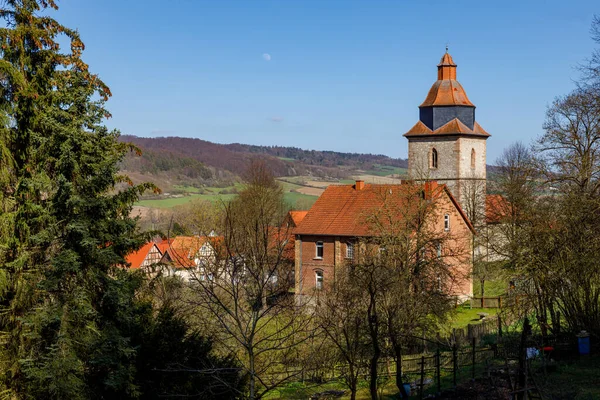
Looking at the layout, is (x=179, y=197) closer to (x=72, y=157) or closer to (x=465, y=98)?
(x=465, y=98)

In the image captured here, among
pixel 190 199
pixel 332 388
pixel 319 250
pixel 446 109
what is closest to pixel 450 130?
pixel 446 109

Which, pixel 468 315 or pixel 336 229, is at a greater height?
pixel 336 229

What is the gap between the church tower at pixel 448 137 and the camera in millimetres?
46250

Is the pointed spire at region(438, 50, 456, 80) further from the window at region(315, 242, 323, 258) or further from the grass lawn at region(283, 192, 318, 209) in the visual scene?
the grass lawn at region(283, 192, 318, 209)

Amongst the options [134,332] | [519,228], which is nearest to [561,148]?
[519,228]

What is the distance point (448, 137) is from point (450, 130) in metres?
0.52

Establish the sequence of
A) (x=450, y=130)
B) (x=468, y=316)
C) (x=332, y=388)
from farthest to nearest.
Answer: (x=450, y=130) < (x=468, y=316) < (x=332, y=388)

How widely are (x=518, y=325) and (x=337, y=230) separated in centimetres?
1490

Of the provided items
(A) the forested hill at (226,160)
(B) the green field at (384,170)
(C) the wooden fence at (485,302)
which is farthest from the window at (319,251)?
(B) the green field at (384,170)

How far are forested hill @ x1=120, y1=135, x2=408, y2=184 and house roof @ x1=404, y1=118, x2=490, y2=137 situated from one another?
1535 inches

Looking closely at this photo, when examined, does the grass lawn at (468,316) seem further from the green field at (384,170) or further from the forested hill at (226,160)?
the green field at (384,170)

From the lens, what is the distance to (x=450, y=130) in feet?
151

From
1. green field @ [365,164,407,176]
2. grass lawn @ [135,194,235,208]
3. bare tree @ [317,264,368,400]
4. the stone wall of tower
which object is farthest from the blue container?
green field @ [365,164,407,176]

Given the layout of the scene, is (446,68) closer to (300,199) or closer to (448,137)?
(448,137)
